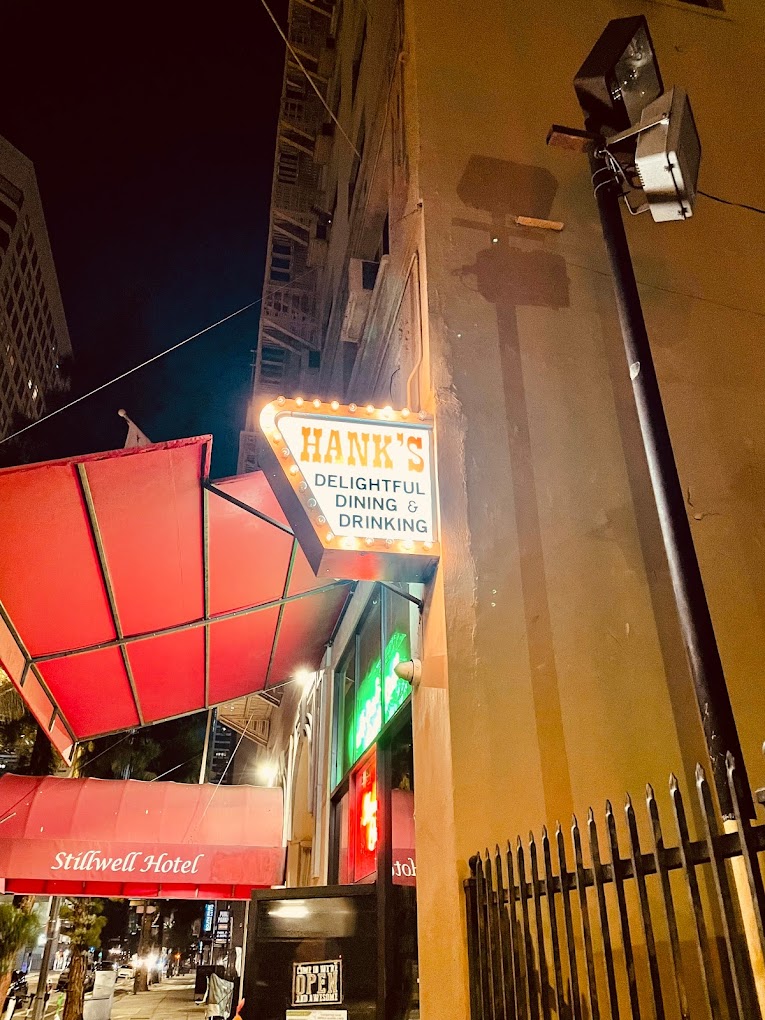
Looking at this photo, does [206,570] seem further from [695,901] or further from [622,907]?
[695,901]

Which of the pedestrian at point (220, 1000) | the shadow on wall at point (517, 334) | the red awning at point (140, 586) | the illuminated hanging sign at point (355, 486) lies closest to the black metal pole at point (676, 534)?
the shadow on wall at point (517, 334)

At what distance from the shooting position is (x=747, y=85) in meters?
8.73

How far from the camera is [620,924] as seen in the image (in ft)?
10.6

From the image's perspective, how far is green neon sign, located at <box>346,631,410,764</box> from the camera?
7.26m

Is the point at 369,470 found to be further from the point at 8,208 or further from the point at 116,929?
the point at 8,208

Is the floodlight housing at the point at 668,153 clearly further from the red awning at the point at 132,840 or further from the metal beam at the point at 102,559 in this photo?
the red awning at the point at 132,840

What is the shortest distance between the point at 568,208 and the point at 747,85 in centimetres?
380

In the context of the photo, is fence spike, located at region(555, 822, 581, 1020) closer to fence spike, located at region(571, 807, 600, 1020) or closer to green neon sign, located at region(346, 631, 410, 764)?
fence spike, located at region(571, 807, 600, 1020)

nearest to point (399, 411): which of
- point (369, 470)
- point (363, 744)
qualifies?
point (369, 470)

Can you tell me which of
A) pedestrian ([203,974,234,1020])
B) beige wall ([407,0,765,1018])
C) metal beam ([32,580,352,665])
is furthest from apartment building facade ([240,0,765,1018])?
pedestrian ([203,974,234,1020])

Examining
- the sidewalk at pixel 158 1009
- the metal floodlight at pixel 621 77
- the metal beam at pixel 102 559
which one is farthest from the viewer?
the sidewalk at pixel 158 1009

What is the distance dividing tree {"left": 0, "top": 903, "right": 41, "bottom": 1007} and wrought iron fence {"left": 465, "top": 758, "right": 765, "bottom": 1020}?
1801 centimetres

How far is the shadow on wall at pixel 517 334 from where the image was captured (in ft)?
15.9

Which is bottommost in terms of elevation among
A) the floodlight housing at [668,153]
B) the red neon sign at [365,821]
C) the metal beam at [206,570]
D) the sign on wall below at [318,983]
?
the sign on wall below at [318,983]
